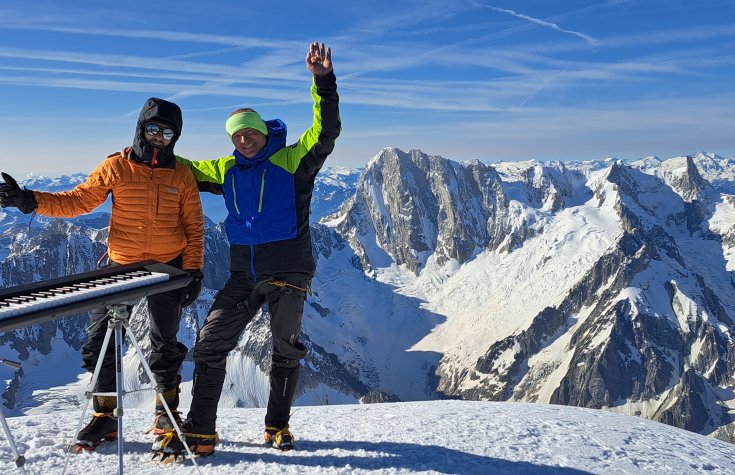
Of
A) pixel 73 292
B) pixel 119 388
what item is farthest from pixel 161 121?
pixel 119 388

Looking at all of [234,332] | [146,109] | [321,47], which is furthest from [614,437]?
[146,109]

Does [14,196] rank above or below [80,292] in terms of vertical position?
above

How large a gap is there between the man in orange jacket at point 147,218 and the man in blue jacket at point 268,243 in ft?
1.68

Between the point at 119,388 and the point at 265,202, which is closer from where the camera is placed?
the point at 119,388

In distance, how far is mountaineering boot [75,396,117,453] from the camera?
798 cm

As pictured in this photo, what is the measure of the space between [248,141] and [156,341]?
3.33 metres

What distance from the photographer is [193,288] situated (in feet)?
27.7

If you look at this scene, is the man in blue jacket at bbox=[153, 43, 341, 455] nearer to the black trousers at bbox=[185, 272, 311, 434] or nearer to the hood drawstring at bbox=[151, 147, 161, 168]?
the black trousers at bbox=[185, 272, 311, 434]

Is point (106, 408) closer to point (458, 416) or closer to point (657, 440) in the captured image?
point (458, 416)

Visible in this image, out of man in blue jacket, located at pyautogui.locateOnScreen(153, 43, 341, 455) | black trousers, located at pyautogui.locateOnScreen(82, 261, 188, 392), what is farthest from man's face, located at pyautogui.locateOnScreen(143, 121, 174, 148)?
black trousers, located at pyautogui.locateOnScreen(82, 261, 188, 392)

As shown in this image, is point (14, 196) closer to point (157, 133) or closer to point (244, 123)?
point (157, 133)

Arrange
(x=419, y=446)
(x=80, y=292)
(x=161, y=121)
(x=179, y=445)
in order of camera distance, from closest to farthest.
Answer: (x=80, y=292), (x=179, y=445), (x=161, y=121), (x=419, y=446)

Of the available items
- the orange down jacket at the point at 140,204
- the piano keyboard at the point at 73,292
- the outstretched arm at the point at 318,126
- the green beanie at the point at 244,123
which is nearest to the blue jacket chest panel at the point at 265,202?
the outstretched arm at the point at 318,126

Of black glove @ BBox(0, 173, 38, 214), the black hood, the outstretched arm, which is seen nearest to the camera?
black glove @ BBox(0, 173, 38, 214)
